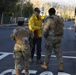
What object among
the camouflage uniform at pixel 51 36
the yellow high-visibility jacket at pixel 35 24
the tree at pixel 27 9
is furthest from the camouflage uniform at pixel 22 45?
the tree at pixel 27 9

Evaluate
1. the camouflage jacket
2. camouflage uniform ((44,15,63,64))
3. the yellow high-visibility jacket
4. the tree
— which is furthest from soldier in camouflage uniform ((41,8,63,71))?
the tree

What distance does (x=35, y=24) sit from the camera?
1155 cm

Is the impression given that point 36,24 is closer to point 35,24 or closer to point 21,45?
point 35,24

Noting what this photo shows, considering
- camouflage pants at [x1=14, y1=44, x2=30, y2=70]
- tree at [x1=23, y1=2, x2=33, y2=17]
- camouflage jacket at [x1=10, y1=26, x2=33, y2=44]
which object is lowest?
tree at [x1=23, y1=2, x2=33, y2=17]

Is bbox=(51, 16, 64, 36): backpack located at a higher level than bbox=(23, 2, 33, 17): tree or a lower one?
higher

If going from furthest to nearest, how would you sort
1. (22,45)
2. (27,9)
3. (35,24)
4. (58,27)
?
(27,9) < (35,24) < (58,27) < (22,45)

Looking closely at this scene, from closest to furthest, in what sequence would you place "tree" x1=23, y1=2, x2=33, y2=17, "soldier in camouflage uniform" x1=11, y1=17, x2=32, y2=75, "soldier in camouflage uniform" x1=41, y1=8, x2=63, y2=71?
"soldier in camouflage uniform" x1=11, y1=17, x2=32, y2=75, "soldier in camouflage uniform" x1=41, y1=8, x2=63, y2=71, "tree" x1=23, y1=2, x2=33, y2=17

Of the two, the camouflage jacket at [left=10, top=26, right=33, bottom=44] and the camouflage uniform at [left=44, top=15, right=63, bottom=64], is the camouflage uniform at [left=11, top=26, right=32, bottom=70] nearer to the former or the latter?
the camouflage jacket at [left=10, top=26, right=33, bottom=44]

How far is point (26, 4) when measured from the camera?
87438 millimetres

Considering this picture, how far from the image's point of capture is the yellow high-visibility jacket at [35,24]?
37.6ft

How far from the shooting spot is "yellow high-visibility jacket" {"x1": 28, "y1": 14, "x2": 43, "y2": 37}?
11.5 meters

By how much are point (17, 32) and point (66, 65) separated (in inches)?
136

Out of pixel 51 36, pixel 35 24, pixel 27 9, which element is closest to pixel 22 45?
pixel 51 36

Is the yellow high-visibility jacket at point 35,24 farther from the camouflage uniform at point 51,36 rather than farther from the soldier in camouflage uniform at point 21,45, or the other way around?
the soldier in camouflage uniform at point 21,45
